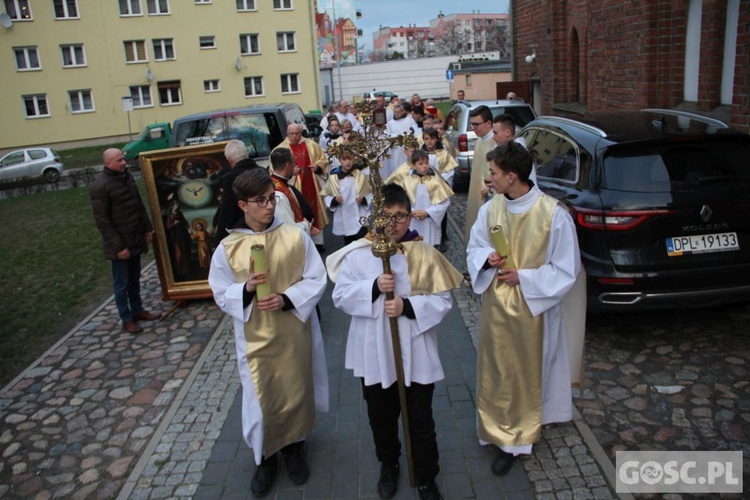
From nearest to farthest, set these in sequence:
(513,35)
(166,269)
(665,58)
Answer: (166,269), (665,58), (513,35)

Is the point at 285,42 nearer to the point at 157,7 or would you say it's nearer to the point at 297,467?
the point at 157,7

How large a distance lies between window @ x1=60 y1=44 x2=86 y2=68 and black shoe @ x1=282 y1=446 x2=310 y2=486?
1700 inches

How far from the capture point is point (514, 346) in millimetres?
4109

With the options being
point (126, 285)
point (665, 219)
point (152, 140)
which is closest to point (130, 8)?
point (152, 140)

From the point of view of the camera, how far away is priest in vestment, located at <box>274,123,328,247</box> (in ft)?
30.1

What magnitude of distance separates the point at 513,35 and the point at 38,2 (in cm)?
3293

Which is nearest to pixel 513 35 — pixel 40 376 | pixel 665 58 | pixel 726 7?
pixel 665 58

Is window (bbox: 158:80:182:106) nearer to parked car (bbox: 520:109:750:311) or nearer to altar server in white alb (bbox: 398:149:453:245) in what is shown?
altar server in white alb (bbox: 398:149:453:245)

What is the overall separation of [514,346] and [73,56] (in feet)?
145

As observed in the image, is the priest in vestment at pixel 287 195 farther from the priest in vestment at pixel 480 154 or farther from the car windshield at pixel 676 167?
the car windshield at pixel 676 167

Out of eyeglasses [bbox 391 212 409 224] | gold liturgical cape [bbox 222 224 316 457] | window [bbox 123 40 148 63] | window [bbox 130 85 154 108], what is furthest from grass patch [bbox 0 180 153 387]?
window [bbox 123 40 148 63]

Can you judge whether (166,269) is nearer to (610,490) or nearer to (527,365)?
(527,365)

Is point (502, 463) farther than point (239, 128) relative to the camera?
No

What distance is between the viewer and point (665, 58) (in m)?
10.8
